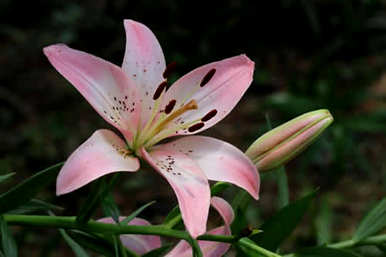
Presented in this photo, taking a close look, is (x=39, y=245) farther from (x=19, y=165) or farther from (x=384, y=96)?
(x=384, y=96)

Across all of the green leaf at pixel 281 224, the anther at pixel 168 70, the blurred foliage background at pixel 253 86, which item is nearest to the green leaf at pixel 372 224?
the green leaf at pixel 281 224

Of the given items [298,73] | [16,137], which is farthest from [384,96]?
[16,137]

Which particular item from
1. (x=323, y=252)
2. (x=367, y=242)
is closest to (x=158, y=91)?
(x=323, y=252)

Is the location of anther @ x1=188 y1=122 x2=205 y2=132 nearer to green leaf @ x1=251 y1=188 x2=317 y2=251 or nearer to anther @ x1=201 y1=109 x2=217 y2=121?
anther @ x1=201 y1=109 x2=217 y2=121

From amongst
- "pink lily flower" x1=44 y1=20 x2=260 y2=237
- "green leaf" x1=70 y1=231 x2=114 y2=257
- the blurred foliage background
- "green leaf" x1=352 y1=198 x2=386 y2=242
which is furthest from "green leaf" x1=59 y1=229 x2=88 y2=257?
the blurred foliage background

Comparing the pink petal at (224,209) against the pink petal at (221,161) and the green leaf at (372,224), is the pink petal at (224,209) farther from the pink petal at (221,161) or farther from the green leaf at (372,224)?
the green leaf at (372,224)

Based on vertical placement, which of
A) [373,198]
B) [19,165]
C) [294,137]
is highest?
[294,137]

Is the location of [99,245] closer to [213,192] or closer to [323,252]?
[213,192]
